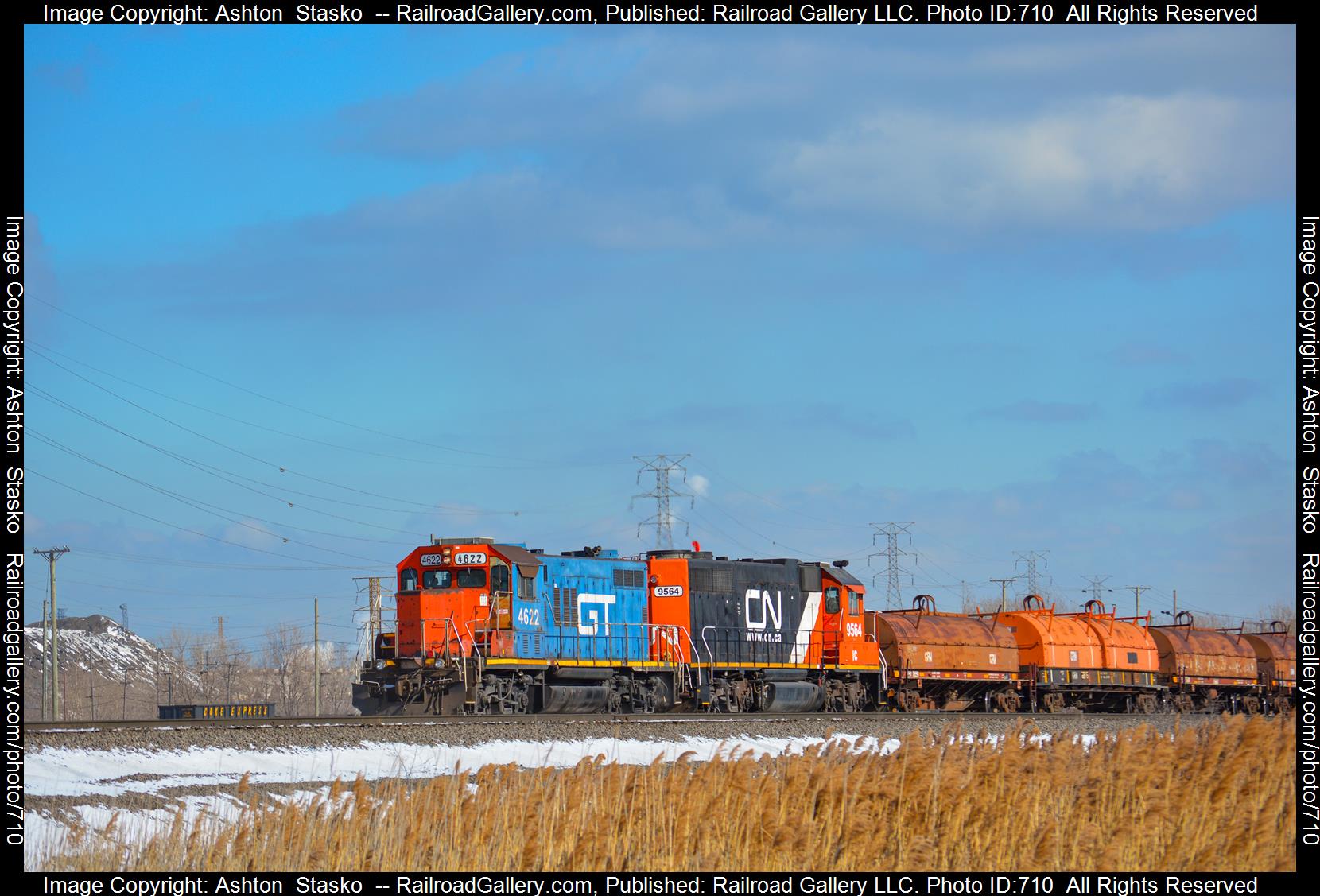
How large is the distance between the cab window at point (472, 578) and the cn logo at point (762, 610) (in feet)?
23.8

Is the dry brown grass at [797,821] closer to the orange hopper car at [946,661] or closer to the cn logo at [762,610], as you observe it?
the cn logo at [762,610]

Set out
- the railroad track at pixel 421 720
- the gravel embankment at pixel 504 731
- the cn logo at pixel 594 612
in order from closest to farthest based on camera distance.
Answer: the gravel embankment at pixel 504 731, the railroad track at pixel 421 720, the cn logo at pixel 594 612

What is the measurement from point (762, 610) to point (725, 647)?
68.5 inches

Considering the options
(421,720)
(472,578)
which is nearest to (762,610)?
(472,578)

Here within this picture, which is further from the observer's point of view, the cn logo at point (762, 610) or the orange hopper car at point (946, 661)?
the orange hopper car at point (946, 661)

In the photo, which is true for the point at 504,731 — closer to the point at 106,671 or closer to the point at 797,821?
the point at 797,821

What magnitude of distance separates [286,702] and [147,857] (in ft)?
258

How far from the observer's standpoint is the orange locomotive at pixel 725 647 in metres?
26.7

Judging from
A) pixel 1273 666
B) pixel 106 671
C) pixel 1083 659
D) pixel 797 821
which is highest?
pixel 797 821

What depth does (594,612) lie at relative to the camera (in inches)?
1132

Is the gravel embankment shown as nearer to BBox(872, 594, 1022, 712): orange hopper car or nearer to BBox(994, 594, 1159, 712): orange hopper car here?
BBox(872, 594, 1022, 712): orange hopper car

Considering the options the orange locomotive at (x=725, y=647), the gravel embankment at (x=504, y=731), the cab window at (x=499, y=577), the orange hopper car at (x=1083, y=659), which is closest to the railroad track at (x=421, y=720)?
the gravel embankment at (x=504, y=731)
